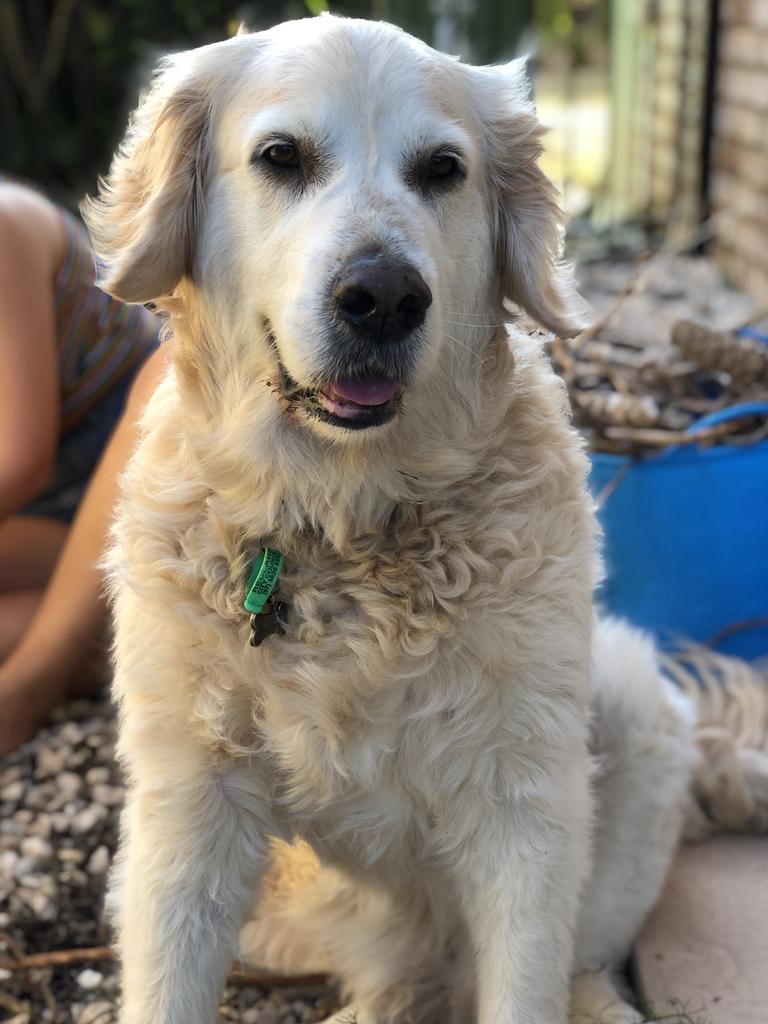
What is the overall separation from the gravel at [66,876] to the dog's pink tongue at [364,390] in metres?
1.27

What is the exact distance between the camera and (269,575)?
6.35 feet

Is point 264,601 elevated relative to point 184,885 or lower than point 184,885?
elevated

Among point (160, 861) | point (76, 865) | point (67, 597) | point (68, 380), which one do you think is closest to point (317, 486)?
point (160, 861)

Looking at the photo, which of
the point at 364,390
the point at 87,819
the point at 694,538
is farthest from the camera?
the point at 694,538

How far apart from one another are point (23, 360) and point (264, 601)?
143cm

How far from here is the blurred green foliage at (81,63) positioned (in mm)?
7207

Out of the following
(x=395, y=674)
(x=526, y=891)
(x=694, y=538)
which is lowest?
(x=694, y=538)

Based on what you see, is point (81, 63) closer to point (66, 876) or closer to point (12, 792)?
point (12, 792)

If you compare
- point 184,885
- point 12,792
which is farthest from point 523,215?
point 12,792

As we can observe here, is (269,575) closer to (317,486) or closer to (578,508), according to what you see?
(317,486)

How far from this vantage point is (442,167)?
1930 mm

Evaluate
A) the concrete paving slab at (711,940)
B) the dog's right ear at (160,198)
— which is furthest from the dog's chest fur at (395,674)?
the concrete paving slab at (711,940)

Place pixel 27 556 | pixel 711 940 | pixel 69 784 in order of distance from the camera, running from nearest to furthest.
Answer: pixel 711 940 → pixel 69 784 → pixel 27 556

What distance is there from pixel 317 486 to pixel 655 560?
4.78ft
